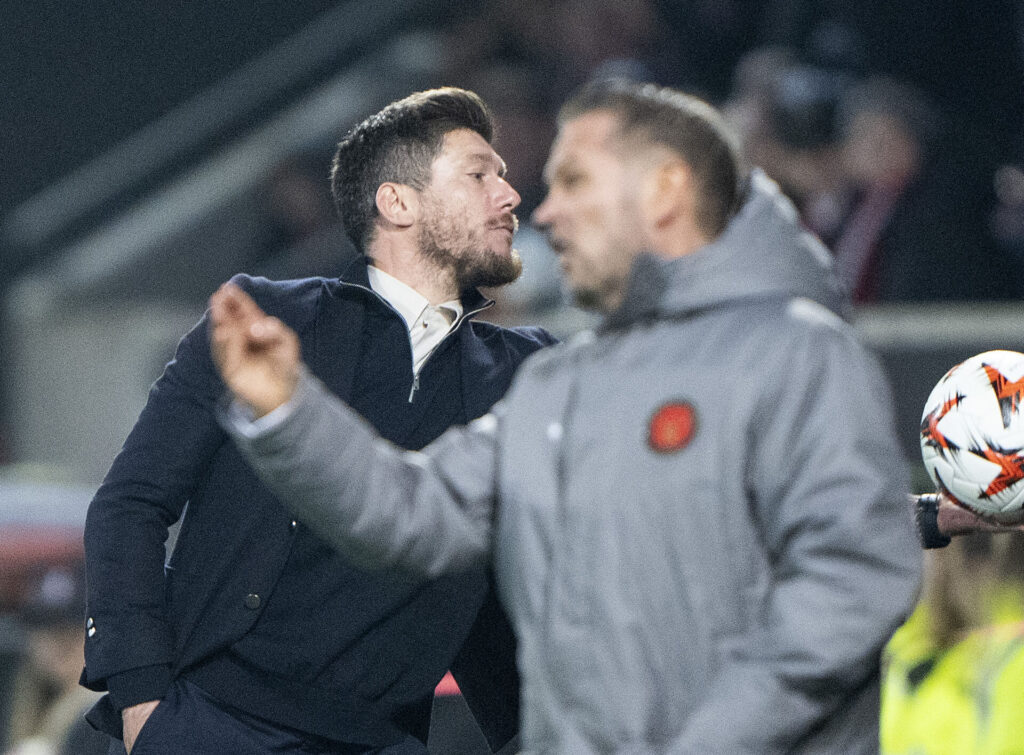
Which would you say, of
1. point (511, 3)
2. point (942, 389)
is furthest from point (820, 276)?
point (511, 3)

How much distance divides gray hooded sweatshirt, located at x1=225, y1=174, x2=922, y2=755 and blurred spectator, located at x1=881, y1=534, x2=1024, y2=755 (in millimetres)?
1843

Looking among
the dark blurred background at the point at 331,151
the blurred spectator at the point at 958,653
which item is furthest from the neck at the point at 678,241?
the dark blurred background at the point at 331,151

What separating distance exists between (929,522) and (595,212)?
4.03ft

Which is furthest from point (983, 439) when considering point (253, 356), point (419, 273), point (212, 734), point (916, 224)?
point (916, 224)

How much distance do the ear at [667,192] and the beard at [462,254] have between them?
1.21 metres

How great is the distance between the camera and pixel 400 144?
11.6 ft

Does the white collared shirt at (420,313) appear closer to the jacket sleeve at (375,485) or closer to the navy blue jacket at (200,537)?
the navy blue jacket at (200,537)

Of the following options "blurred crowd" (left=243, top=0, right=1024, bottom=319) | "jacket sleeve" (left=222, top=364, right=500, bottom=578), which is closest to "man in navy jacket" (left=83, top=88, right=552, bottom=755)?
"jacket sleeve" (left=222, top=364, right=500, bottom=578)

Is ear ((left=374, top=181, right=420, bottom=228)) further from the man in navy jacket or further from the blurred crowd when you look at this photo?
the blurred crowd

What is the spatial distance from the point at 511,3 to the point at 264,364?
902 cm

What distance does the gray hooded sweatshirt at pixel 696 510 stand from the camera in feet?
6.55

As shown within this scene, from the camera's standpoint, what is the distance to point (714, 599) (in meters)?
2.05

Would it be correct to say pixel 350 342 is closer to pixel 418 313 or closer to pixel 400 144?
pixel 418 313

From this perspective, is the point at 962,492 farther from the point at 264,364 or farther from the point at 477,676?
the point at 264,364
